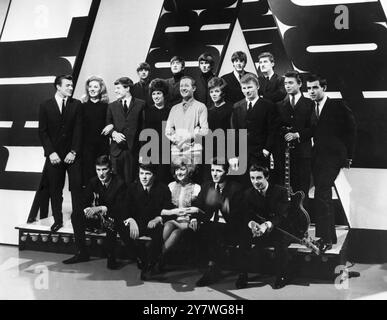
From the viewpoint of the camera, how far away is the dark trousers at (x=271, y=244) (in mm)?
3143

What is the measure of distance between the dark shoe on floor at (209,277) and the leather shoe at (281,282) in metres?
0.43

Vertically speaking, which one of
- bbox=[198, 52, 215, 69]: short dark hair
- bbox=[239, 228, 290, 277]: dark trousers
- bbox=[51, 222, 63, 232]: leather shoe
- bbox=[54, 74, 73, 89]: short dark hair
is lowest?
bbox=[239, 228, 290, 277]: dark trousers

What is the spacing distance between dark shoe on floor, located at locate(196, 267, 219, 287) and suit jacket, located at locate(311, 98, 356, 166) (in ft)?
3.59

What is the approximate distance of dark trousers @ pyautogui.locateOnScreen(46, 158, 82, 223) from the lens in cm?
357

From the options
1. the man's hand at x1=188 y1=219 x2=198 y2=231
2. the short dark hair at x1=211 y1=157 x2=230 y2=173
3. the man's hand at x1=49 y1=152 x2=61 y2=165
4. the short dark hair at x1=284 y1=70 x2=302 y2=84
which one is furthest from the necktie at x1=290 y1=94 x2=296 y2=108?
the man's hand at x1=49 y1=152 x2=61 y2=165

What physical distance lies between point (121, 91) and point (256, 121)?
1118 millimetres

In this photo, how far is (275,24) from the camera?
3316 millimetres

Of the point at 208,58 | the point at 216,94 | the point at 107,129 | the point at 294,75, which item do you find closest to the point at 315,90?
the point at 294,75

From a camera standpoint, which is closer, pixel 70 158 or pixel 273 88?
pixel 273 88

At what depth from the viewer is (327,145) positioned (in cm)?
318

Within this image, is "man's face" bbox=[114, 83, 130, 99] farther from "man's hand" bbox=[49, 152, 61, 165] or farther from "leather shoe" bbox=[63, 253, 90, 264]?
"leather shoe" bbox=[63, 253, 90, 264]

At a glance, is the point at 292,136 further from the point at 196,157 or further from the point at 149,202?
the point at 149,202

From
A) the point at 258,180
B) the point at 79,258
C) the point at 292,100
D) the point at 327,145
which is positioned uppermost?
the point at 292,100
